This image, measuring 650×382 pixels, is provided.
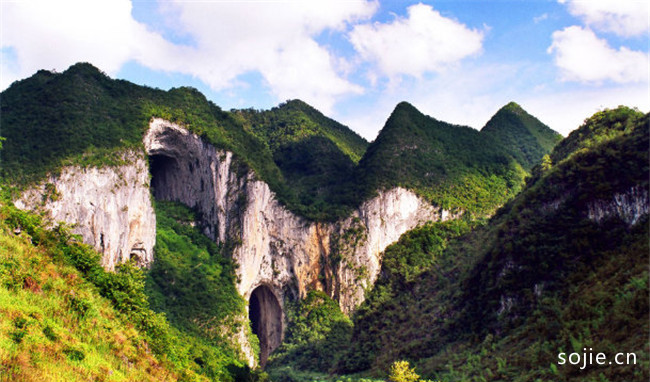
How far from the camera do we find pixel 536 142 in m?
79.9

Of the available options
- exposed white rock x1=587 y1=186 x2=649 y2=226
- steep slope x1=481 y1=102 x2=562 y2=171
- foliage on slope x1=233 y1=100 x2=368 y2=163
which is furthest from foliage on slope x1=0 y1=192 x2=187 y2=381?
steep slope x1=481 y1=102 x2=562 y2=171

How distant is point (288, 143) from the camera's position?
67.4m

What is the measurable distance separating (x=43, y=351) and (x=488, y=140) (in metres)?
68.5

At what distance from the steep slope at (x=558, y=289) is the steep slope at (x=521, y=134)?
1625 inches

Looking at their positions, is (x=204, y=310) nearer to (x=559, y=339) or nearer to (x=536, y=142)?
(x=559, y=339)

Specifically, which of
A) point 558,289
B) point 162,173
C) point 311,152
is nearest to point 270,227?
point 162,173

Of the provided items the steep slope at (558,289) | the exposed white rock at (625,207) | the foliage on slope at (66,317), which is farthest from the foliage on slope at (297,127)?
the foliage on slope at (66,317)

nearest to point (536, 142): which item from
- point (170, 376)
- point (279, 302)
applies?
point (279, 302)

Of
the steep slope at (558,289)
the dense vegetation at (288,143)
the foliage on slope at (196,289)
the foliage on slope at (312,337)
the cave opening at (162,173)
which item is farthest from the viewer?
the cave opening at (162,173)

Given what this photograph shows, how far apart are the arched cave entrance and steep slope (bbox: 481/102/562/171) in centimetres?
3858

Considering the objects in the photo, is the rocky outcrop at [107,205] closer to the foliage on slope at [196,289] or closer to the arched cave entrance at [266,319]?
the foliage on slope at [196,289]

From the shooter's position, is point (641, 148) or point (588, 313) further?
point (641, 148)

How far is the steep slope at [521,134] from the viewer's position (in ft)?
247

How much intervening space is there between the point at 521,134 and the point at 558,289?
6471 cm
